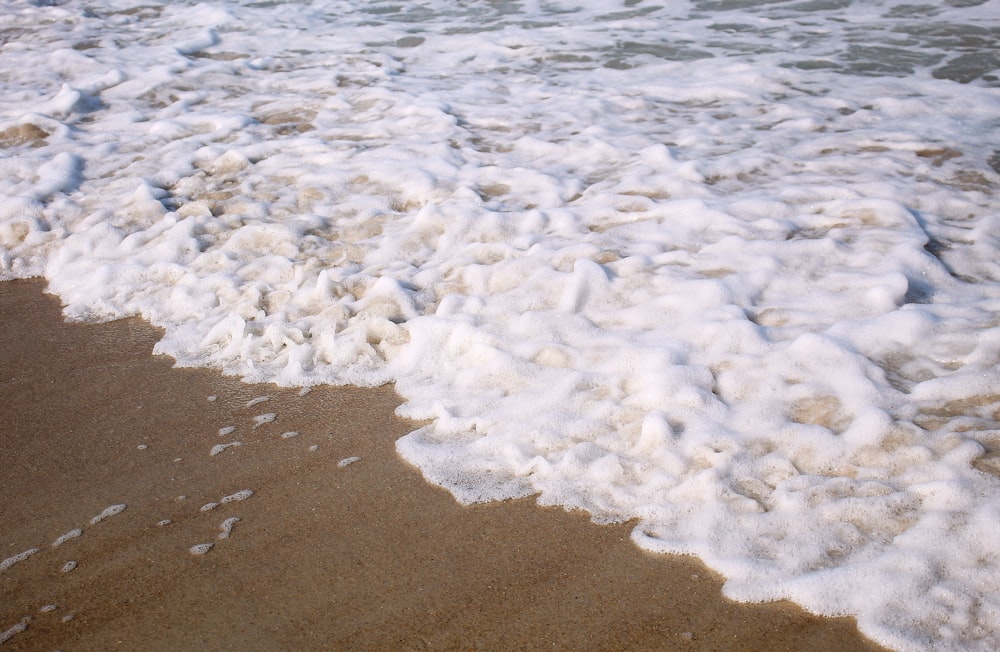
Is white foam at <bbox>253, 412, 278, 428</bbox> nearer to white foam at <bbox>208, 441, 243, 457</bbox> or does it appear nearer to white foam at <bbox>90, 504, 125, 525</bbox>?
white foam at <bbox>208, 441, 243, 457</bbox>

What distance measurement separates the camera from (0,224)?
4.46 metres

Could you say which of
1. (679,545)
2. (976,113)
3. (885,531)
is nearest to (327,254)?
(679,545)

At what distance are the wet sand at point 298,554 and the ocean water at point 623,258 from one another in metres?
0.13

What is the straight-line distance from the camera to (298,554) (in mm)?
2229

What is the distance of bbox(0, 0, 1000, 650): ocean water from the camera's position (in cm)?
231

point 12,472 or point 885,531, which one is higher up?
point 885,531

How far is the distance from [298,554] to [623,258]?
79.4 inches

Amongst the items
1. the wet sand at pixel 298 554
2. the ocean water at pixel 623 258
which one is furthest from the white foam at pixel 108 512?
the ocean water at pixel 623 258

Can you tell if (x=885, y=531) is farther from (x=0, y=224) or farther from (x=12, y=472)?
(x=0, y=224)

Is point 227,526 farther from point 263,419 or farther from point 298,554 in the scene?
point 263,419

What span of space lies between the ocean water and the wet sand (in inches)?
4.9

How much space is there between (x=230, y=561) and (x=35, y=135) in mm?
4720

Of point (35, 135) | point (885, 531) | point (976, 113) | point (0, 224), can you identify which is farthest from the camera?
point (35, 135)

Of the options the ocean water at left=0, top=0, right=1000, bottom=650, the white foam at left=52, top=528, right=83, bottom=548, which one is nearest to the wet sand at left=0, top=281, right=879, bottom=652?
the white foam at left=52, top=528, right=83, bottom=548
